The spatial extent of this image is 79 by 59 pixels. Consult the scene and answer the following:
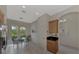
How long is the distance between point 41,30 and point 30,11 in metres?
0.50

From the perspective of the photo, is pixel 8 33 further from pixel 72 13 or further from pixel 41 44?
pixel 72 13

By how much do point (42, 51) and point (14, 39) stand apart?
677mm

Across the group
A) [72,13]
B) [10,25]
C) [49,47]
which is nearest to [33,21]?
[10,25]

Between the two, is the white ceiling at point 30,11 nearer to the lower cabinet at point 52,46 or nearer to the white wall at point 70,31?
the white wall at point 70,31

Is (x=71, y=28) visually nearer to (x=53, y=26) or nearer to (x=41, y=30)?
(x=53, y=26)

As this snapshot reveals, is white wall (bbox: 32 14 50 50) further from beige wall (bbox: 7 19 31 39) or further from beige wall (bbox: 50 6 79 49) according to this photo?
beige wall (bbox: 50 6 79 49)

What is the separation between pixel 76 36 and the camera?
2.32m

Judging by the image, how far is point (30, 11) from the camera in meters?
2.42

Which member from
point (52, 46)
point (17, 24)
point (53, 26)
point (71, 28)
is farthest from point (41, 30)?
point (71, 28)

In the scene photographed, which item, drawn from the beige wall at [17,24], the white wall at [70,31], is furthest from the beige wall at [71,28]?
the beige wall at [17,24]

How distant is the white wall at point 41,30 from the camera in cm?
243

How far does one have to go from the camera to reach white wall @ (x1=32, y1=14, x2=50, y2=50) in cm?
243

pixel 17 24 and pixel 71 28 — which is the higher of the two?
pixel 17 24
